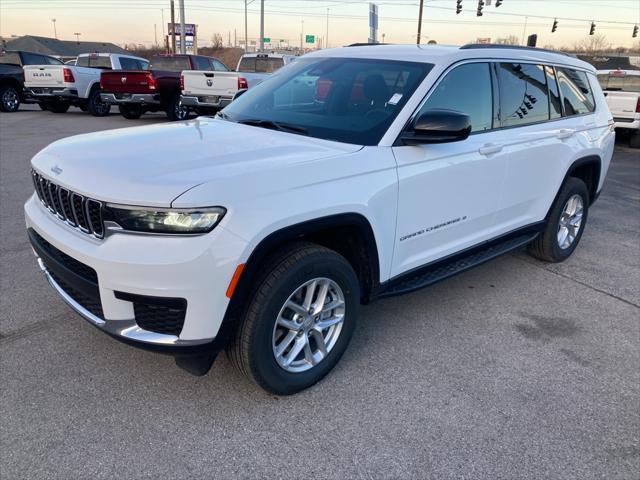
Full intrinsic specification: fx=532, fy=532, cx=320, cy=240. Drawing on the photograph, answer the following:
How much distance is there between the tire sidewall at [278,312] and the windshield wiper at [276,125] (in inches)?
37.0

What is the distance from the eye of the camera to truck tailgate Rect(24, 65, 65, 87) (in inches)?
615

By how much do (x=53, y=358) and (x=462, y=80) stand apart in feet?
10.3

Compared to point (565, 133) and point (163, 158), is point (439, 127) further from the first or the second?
point (565, 133)

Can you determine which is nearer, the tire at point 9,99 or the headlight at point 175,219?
the headlight at point 175,219

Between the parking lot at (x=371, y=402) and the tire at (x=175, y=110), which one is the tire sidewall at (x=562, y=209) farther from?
the tire at (x=175, y=110)

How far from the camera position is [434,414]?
2.84 metres

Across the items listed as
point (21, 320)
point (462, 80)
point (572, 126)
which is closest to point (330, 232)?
point (462, 80)

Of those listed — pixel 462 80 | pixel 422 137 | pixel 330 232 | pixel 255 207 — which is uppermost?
pixel 462 80

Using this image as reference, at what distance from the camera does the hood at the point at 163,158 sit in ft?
7.83

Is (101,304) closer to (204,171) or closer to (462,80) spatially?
(204,171)

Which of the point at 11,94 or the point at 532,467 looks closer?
the point at 532,467

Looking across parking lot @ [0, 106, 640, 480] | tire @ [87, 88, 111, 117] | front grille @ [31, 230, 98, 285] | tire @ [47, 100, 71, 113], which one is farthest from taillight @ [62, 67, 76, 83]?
front grille @ [31, 230, 98, 285]

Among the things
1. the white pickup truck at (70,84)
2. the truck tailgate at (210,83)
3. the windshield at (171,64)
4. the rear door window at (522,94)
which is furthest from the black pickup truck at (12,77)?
the rear door window at (522,94)

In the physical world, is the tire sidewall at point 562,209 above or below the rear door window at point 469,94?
below
